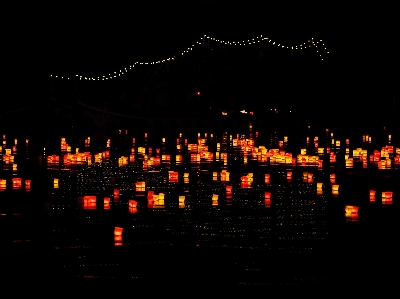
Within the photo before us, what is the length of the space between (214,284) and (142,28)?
74.6ft

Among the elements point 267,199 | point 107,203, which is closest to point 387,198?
point 267,199

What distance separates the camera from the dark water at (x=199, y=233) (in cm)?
777

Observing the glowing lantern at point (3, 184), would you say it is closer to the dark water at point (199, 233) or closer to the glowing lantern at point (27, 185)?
the dark water at point (199, 233)

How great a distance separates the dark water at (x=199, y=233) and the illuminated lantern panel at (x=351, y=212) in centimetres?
9

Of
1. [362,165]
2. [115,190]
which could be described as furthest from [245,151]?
[115,190]

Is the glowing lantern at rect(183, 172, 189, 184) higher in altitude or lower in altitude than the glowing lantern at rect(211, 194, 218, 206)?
higher

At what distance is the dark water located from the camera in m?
7.77

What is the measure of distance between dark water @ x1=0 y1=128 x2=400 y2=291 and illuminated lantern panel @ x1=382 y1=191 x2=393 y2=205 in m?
0.09

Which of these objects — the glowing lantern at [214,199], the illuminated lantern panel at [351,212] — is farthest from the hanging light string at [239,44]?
the illuminated lantern panel at [351,212]

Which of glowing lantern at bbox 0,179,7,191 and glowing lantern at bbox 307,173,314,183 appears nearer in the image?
glowing lantern at bbox 0,179,7,191

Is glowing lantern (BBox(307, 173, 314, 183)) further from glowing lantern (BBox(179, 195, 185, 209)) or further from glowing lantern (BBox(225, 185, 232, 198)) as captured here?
glowing lantern (BBox(179, 195, 185, 209))

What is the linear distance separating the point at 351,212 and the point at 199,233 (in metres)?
2.29

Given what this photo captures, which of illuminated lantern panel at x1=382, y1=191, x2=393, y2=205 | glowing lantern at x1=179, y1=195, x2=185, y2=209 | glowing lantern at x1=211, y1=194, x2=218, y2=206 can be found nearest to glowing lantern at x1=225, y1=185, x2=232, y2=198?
glowing lantern at x1=211, y1=194, x2=218, y2=206

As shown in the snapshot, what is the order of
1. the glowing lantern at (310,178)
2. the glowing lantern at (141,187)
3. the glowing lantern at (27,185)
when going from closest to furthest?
1. the glowing lantern at (141,187)
2. the glowing lantern at (27,185)
3. the glowing lantern at (310,178)
